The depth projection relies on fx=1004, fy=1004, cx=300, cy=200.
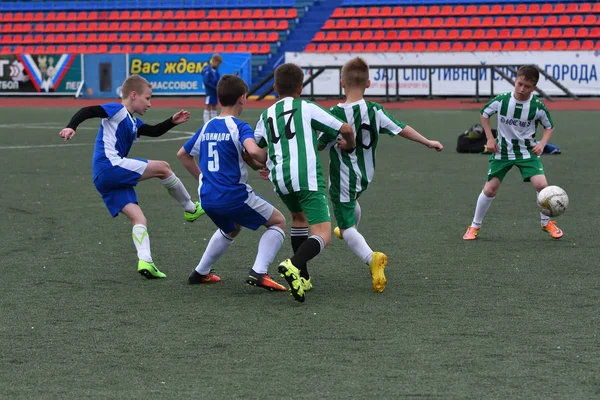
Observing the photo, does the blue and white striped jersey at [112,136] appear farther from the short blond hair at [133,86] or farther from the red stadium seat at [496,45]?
the red stadium seat at [496,45]

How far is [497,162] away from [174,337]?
441 centimetres

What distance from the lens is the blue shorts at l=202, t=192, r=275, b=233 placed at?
20.9 ft

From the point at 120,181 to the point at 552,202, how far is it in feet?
11.8

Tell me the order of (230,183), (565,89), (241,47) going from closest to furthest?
(230,183)
(565,89)
(241,47)

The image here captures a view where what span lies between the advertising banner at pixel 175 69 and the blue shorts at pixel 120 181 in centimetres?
2838

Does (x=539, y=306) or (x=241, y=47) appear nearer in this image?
(x=539, y=306)

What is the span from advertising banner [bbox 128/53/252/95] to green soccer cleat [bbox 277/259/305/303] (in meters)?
29.8

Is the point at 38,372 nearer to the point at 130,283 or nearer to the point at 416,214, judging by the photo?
the point at 130,283

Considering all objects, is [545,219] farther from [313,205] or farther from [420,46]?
[420,46]

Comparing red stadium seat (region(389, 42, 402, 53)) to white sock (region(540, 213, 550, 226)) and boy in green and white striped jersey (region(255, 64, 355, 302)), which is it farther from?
boy in green and white striped jersey (region(255, 64, 355, 302))

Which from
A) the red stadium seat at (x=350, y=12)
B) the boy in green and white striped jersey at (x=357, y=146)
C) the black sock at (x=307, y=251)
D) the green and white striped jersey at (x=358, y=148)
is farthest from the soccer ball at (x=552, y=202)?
the red stadium seat at (x=350, y=12)

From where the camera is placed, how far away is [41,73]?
119ft

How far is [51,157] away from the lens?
635 inches

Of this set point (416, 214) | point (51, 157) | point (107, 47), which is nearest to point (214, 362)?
point (416, 214)
